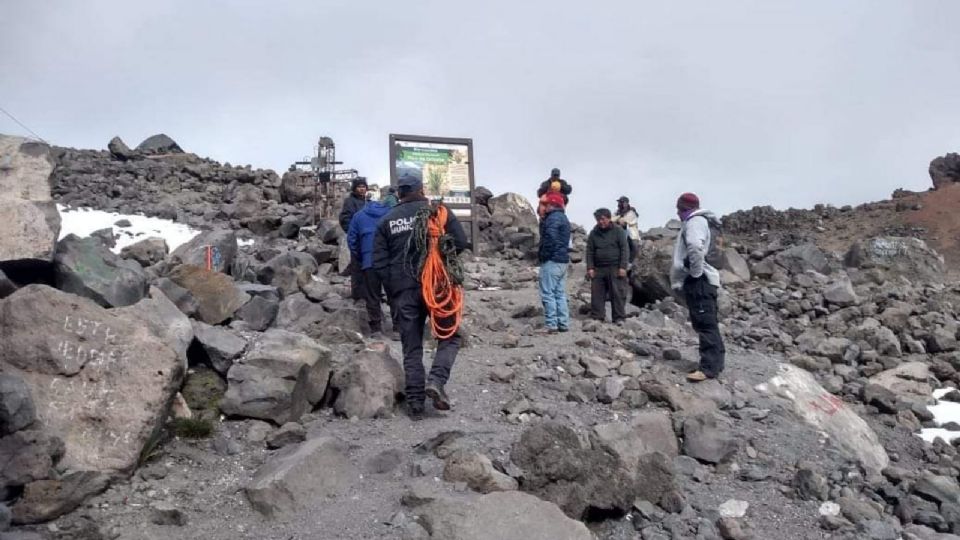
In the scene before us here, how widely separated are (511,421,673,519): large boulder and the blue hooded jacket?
4.21 metres

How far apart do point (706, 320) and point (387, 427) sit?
11.8 feet

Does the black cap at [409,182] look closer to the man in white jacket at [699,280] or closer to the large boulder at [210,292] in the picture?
the large boulder at [210,292]

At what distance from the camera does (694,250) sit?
772 centimetres

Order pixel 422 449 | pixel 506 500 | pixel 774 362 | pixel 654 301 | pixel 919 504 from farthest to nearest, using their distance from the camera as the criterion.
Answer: pixel 654 301 < pixel 774 362 < pixel 919 504 < pixel 422 449 < pixel 506 500

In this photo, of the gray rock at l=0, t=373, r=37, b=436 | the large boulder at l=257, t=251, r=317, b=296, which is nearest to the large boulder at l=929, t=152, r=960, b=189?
the large boulder at l=257, t=251, r=317, b=296

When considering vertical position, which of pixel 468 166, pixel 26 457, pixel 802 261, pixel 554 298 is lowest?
pixel 26 457

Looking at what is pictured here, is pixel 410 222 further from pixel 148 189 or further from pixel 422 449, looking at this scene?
pixel 148 189

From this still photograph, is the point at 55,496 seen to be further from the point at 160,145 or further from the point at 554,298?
the point at 160,145

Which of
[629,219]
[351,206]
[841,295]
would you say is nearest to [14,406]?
[351,206]

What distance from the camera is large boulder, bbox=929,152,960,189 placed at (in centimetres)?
3844

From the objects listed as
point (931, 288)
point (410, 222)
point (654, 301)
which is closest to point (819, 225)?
point (931, 288)

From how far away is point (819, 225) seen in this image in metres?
33.2

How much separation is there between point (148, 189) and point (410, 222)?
16.5 m

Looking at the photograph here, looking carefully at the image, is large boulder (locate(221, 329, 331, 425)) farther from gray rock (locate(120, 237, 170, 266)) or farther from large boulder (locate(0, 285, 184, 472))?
gray rock (locate(120, 237, 170, 266))
